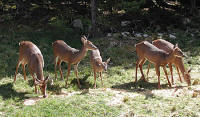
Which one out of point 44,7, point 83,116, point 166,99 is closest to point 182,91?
point 166,99

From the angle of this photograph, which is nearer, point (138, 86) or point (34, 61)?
point (34, 61)

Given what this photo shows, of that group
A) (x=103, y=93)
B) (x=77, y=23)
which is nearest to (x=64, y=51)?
(x=103, y=93)

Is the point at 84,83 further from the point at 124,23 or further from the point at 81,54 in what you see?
the point at 124,23

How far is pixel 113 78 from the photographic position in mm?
11906

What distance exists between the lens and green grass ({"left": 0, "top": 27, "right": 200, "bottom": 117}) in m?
8.39

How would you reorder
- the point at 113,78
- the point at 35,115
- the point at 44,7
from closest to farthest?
1. the point at 35,115
2. the point at 113,78
3. the point at 44,7

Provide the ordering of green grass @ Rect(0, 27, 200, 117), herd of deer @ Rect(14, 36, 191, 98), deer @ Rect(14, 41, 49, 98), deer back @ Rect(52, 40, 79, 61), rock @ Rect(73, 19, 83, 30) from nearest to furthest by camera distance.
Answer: green grass @ Rect(0, 27, 200, 117)
deer @ Rect(14, 41, 49, 98)
herd of deer @ Rect(14, 36, 191, 98)
deer back @ Rect(52, 40, 79, 61)
rock @ Rect(73, 19, 83, 30)

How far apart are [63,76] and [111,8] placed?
696cm

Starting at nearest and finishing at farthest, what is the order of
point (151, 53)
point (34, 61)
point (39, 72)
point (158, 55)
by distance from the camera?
point (39, 72) → point (34, 61) → point (158, 55) → point (151, 53)

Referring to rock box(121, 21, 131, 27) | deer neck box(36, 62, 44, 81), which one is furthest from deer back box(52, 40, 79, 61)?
rock box(121, 21, 131, 27)

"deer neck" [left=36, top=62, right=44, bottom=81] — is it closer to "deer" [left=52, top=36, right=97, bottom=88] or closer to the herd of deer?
the herd of deer

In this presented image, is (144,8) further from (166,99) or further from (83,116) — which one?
(83,116)

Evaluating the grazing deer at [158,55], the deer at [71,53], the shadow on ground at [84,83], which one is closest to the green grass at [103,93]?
the shadow on ground at [84,83]

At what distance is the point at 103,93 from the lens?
9594 millimetres
